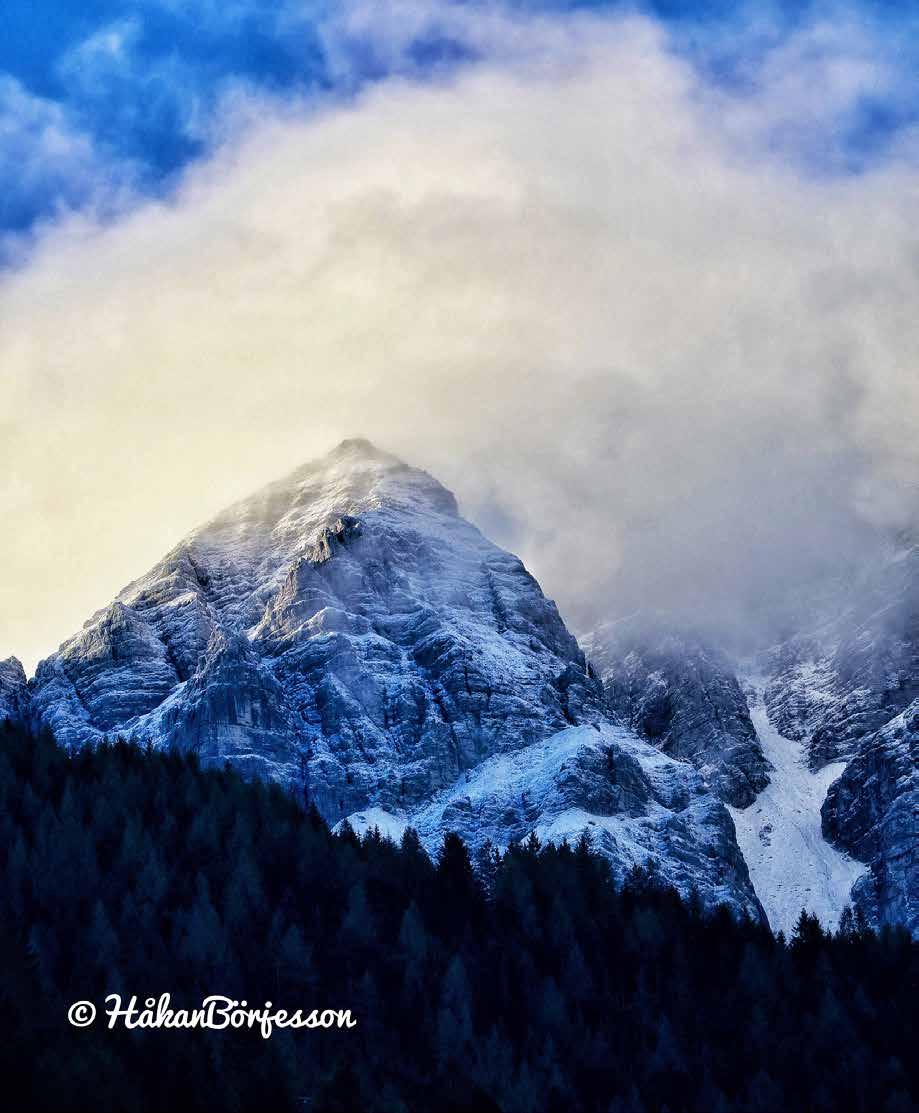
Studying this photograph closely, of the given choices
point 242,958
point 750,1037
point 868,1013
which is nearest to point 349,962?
point 242,958

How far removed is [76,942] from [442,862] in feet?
155

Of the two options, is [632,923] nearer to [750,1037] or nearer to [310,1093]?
[750,1037]

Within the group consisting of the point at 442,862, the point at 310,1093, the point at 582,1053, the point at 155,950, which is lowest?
the point at 310,1093

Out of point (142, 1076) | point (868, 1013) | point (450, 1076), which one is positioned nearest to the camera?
point (142, 1076)

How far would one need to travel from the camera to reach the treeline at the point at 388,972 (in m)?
118

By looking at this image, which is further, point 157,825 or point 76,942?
point 157,825

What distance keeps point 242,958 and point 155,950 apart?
7.84 meters

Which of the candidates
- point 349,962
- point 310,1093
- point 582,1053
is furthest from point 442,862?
point 310,1093

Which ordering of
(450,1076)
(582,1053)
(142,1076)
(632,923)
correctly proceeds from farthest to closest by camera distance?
(632,923) < (582,1053) < (450,1076) < (142,1076)

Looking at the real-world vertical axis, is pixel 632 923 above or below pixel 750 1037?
above

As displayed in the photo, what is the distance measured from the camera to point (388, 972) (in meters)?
153

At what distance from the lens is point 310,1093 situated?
372 ft

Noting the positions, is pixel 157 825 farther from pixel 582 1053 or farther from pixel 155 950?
pixel 582 1053

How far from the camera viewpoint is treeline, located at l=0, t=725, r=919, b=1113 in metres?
118
